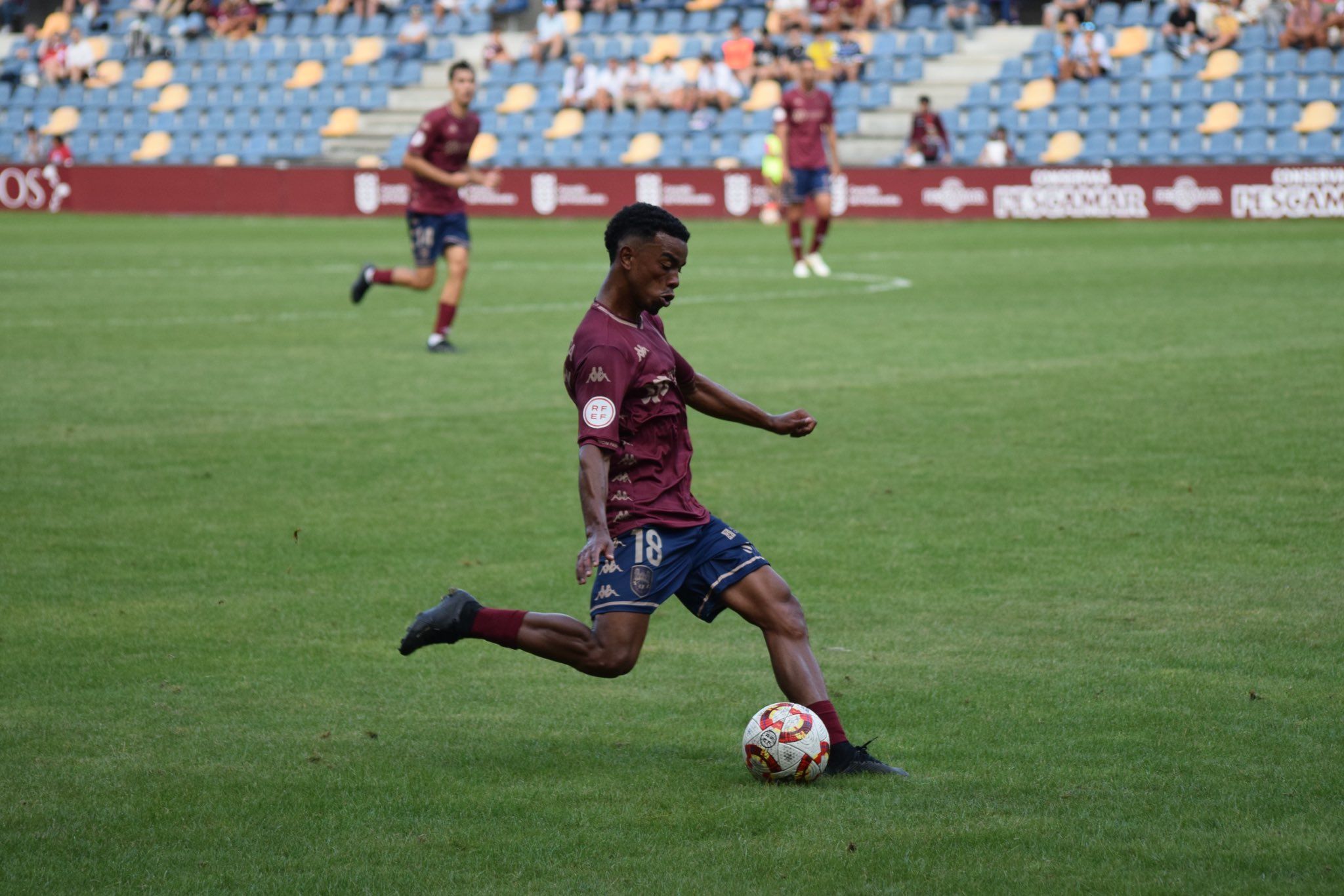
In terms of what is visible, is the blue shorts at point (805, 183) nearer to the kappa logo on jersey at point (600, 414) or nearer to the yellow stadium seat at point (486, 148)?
the kappa logo on jersey at point (600, 414)

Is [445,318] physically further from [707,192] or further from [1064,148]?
[1064,148]

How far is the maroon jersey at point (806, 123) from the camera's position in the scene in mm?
22938

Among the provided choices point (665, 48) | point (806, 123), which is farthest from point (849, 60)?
point (806, 123)

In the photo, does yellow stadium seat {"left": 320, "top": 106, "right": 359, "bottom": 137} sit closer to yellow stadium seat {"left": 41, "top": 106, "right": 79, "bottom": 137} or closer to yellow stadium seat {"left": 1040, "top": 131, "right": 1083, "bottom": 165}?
yellow stadium seat {"left": 41, "top": 106, "right": 79, "bottom": 137}

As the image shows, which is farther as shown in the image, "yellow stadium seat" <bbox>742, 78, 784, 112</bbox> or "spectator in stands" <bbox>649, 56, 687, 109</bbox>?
"spectator in stands" <bbox>649, 56, 687, 109</bbox>

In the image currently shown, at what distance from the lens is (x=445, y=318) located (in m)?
15.3

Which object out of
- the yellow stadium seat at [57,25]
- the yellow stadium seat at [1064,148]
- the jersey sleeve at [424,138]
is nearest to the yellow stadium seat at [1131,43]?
the yellow stadium seat at [1064,148]

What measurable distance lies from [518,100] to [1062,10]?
13614 millimetres

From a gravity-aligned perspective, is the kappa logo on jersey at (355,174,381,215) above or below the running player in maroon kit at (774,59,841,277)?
below

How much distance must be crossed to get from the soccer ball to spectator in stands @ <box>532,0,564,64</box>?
39.3 m

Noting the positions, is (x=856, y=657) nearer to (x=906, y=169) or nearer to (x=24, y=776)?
(x=24, y=776)

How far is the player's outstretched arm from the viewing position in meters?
5.31

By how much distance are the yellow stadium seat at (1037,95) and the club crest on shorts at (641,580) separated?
31.9 metres

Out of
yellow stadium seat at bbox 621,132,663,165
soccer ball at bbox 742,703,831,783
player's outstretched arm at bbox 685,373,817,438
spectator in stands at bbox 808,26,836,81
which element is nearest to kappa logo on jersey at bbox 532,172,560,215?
yellow stadium seat at bbox 621,132,663,165
